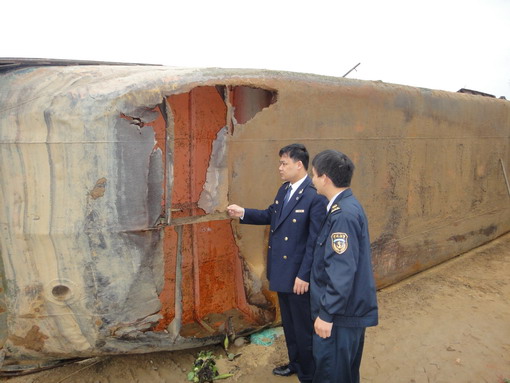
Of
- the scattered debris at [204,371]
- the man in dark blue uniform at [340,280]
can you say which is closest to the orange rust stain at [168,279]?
the scattered debris at [204,371]

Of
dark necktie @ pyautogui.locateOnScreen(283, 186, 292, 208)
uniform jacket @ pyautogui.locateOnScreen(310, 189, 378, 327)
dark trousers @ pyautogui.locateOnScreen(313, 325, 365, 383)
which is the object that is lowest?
dark trousers @ pyautogui.locateOnScreen(313, 325, 365, 383)

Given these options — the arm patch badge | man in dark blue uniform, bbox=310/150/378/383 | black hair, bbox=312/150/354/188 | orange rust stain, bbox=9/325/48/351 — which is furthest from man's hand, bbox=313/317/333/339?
orange rust stain, bbox=9/325/48/351

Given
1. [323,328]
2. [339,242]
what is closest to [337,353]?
[323,328]

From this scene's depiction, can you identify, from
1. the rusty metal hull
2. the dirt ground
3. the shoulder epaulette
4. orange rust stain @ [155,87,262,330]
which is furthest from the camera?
the dirt ground

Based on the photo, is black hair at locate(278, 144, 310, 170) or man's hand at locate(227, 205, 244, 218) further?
man's hand at locate(227, 205, 244, 218)

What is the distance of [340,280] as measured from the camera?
205 cm

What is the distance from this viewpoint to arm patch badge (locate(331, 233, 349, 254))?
2.07m

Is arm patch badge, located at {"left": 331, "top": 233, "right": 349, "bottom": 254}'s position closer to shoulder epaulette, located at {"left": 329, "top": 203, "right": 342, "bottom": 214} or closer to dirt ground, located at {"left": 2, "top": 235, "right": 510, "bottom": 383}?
shoulder epaulette, located at {"left": 329, "top": 203, "right": 342, "bottom": 214}

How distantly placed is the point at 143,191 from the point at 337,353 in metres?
1.48

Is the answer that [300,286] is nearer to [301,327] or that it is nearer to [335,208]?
[301,327]

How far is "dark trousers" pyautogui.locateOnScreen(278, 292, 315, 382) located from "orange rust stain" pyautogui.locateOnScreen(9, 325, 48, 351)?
→ 160 cm

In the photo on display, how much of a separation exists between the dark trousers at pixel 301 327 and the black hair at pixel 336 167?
2.72 ft

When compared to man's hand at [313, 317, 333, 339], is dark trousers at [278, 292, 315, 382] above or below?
below

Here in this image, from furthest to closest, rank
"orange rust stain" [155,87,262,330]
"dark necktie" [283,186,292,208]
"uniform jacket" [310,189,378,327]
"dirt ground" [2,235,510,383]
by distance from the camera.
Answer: "dirt ground" [2,235,510,383] < "orange rust stain" [155,87,262,330] < "dark necktie" [283,186,292,208] < "uniform jacket" [310,189,378,327]
